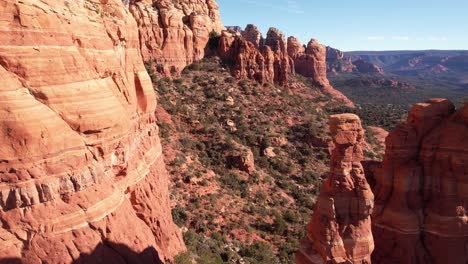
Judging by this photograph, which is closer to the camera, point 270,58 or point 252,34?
point 270,58

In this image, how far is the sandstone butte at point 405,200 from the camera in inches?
583

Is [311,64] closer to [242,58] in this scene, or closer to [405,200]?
[242,58]

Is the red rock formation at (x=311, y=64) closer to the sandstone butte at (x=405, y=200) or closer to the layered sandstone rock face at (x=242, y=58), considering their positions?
the layered sandstone rock face at (x=242, y=58)

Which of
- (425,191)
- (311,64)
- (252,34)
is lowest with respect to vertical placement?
(425,191)

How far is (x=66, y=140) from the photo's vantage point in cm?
1235

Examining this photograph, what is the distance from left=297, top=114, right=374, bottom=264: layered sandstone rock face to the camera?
14.5 m

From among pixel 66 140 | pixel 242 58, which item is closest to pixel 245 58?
pixel 242 58

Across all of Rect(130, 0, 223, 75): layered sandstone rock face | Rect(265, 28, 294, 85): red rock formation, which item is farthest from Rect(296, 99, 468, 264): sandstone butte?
Rect(265, 28, 294, 85): red rock formation

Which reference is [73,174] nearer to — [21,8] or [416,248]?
[21,8]

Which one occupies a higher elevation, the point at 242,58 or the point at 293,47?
the point at 293,47

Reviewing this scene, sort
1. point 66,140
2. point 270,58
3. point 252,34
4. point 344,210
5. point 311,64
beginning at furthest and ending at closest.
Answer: point 311,64 < point 252,34 < point 270,58 < point 344,210 < point 66,140

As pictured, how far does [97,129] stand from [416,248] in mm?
15254

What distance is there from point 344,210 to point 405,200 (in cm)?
451

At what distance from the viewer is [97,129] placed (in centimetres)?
1378
